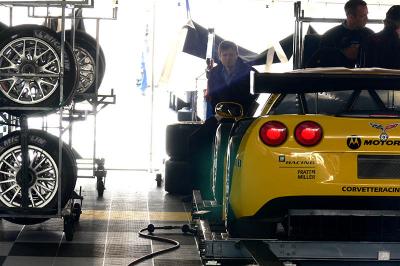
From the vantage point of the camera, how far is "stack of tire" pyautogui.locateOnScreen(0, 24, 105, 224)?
6.38 meters

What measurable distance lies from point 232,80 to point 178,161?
265 centimetres

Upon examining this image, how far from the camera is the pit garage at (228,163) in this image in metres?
4.08

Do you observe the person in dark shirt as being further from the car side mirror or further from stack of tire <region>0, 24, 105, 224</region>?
stack of tire <region>0, 24, 105, 224</region>

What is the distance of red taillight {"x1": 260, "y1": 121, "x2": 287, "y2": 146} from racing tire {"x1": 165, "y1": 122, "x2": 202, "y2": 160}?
5627 millimetres

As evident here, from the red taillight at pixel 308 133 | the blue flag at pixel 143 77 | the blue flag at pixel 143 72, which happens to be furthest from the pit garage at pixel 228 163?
the blue flag at pixel 143 77

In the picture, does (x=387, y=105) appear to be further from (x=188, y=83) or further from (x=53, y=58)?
(x=188, y=83)

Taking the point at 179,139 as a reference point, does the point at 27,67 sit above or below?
above

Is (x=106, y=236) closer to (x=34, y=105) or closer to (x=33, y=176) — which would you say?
(x=33, y=176)

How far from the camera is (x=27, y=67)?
6391mm

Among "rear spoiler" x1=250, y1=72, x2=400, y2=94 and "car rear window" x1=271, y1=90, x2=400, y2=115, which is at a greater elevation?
"rear spoiler" x1=250, y1=72, x2=400, y2=94

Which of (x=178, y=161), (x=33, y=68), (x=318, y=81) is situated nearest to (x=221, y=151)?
(x=318, y=81)

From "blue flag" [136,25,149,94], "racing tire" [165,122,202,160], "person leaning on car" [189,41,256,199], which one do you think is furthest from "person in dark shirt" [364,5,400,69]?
"blue flag" [136,25,149,94]

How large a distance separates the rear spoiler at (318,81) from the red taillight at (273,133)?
0.25 metres

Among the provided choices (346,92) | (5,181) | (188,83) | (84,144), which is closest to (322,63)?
(346,92)
